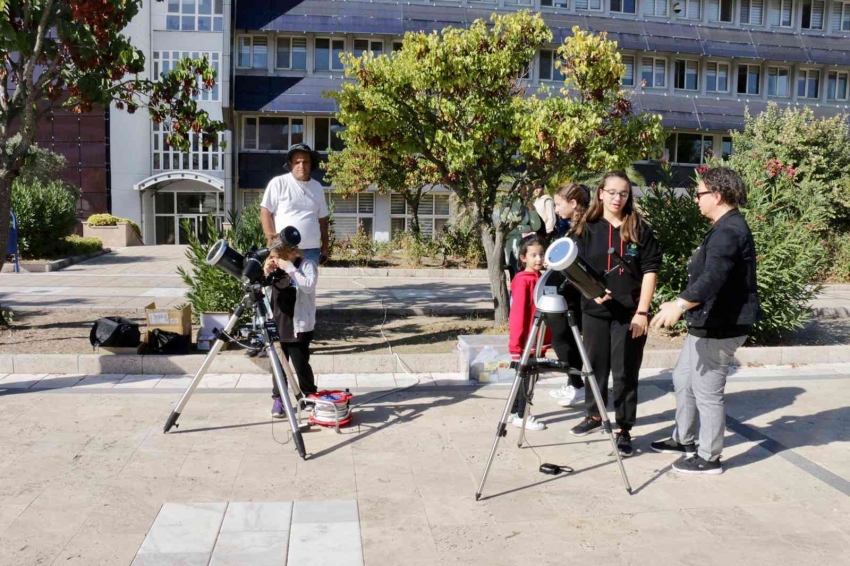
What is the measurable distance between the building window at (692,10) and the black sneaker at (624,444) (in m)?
35.7

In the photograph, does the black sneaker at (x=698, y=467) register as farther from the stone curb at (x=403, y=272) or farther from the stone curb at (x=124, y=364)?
the stone curb at (x=403, y=272)

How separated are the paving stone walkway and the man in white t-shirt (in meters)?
1.45

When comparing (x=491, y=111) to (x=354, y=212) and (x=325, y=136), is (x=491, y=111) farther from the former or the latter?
(x=325, y=136)

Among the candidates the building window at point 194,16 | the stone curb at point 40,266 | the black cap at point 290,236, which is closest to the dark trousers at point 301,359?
the black cap at point 290,236

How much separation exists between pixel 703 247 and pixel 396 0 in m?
30.8

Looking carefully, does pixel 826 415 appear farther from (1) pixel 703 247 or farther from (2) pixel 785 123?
(2) pixel 785 123

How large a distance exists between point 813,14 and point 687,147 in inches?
362

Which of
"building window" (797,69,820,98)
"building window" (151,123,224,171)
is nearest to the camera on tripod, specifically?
"building window" (151,123,224,171)

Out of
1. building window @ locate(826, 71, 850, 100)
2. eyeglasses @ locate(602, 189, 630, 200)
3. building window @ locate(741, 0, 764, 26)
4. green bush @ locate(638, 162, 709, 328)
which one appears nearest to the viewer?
eyeglasses @ locate(602, 189, 630, 200)

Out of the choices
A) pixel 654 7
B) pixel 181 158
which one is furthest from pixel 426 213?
pixel 654 7

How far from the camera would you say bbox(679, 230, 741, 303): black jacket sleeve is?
14.7 feet

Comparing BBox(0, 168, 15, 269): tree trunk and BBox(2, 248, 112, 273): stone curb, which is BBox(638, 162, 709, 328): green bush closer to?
BBox(0, 168, 15, 269): tree trunk

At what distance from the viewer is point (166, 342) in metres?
7.50

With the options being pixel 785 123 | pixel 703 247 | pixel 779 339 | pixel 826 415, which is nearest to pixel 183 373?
pixel 703 247
